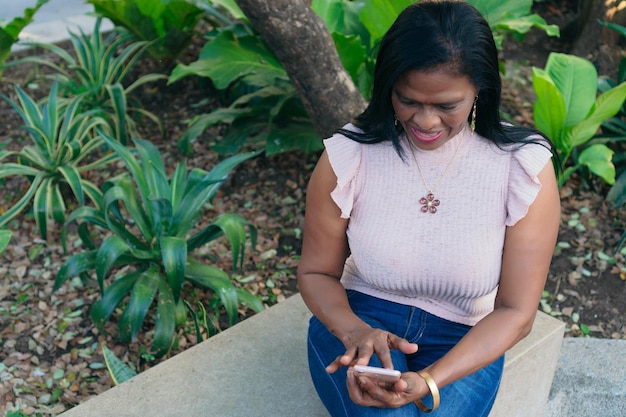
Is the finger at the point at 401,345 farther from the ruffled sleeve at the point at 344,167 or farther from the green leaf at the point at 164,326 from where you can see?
the green leaf at the point at 164,326

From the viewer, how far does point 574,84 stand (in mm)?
3584

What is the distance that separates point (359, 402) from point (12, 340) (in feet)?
5.42

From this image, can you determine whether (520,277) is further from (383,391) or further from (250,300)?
(250,300)

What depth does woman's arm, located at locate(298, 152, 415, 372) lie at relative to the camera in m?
1.92

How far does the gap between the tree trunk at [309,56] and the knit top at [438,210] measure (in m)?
0.86

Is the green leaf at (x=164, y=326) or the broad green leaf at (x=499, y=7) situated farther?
the broad green leaf at (x=499, y=7)

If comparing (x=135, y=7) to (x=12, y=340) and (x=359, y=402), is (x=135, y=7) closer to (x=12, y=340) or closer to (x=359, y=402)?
(x=12, y=340)

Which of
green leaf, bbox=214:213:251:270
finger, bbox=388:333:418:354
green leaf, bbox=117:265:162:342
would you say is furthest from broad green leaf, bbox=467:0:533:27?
finger, bbox=388:333:418:354

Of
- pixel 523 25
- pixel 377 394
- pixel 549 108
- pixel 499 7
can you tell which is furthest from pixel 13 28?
pixel 377 394

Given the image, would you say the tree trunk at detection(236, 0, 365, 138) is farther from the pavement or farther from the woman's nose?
the pavement

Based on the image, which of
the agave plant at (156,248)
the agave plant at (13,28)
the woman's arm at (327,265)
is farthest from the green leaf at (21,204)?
the woman's arm at (327,265)

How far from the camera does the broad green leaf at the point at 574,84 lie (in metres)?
3.56

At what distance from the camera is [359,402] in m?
1.80

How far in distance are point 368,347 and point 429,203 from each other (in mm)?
398
